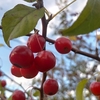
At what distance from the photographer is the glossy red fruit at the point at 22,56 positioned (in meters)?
0.93

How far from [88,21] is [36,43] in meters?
0.34

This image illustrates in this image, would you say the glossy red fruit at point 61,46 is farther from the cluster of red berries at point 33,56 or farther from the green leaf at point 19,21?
the green leaf at point 19,21

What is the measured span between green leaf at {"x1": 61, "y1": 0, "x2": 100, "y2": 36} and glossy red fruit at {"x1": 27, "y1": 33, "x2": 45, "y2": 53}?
31 centimetres

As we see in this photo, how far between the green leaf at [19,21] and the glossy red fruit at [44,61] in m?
0.17

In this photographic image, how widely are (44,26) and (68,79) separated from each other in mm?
4184

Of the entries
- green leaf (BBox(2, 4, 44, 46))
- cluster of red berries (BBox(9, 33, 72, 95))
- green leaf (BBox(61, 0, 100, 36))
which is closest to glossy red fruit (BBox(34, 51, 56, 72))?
cluster of red berries (BBox(9, 33, 72, 95))

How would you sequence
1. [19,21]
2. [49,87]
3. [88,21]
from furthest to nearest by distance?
[49,87] → [19,21] → [88,21]

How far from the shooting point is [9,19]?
0.83 m

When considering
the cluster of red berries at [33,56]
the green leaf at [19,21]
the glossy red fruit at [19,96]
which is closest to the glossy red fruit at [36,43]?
the cluster of red berries at [33,56]

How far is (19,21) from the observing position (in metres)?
0.86

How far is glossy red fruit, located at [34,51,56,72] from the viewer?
3.09 ft

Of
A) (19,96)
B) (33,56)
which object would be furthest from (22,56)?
(19,96)

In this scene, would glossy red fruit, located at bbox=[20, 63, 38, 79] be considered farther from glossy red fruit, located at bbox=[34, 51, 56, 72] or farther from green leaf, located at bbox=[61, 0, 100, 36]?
green leaf, located at bbox=[61, 0, 100, 36]

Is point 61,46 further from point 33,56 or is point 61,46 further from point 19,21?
point 19,21
